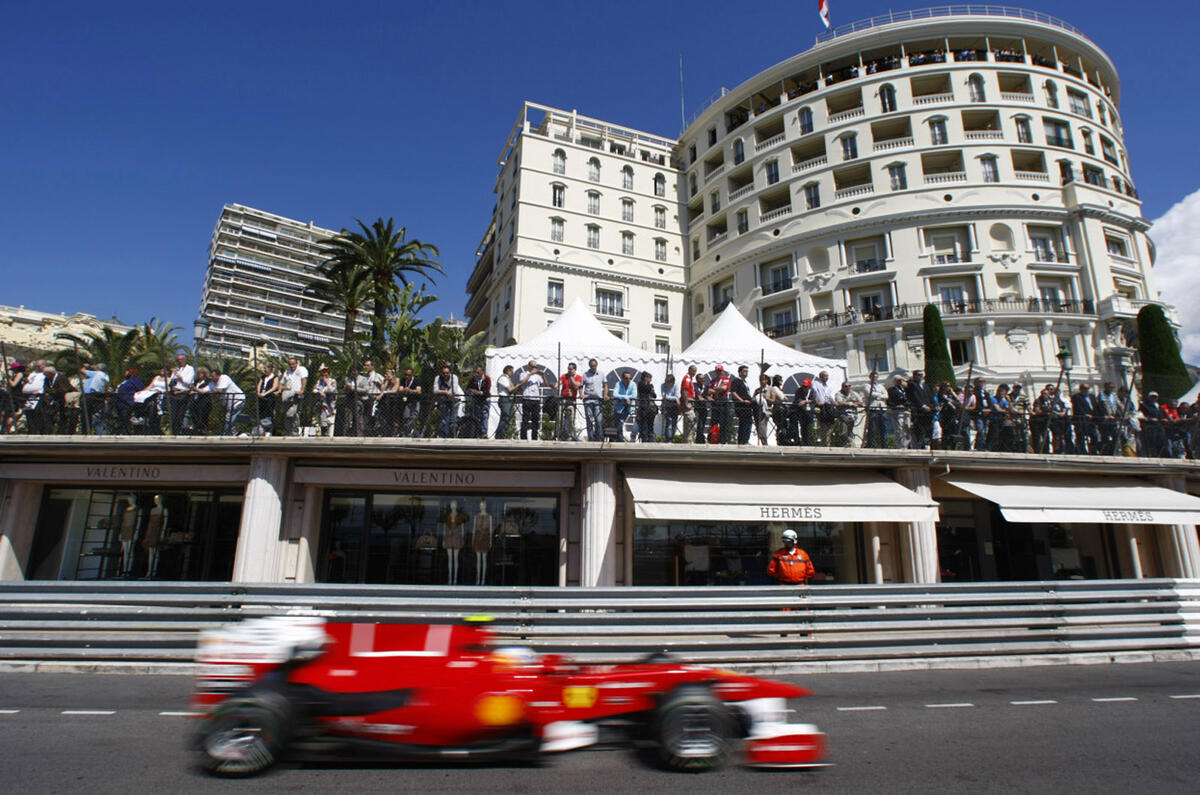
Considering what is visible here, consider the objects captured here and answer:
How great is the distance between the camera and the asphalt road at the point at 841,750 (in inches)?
169

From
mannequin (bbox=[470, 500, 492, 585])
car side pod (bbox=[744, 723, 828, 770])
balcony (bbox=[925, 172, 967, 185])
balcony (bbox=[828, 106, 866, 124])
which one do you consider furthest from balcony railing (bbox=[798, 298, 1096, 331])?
car side pod (bbox=[744, 723, 828, 770])

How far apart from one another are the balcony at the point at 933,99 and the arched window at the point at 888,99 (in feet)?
4.22

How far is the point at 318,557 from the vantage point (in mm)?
13109

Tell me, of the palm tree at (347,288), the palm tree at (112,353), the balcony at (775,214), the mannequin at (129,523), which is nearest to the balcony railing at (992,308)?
the balcony at (775,214)

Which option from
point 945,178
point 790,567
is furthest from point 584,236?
point 790,567

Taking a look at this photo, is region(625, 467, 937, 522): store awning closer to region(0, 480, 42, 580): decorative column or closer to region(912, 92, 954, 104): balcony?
region(0, 480, 42, 580): decorative column

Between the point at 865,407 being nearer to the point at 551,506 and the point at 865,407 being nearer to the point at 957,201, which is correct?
the point at 551,506

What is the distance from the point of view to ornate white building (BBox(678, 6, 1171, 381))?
3669 cm

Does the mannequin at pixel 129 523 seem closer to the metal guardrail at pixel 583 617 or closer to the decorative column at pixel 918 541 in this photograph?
the metal guardrail at pixel 583 617

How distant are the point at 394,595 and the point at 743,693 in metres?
5.18

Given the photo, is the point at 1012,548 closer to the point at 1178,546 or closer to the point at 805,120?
the point at 1178,546

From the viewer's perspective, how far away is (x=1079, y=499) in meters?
13.0

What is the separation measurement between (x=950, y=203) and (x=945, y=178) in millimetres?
2271

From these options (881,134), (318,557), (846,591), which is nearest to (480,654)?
(846,591)
